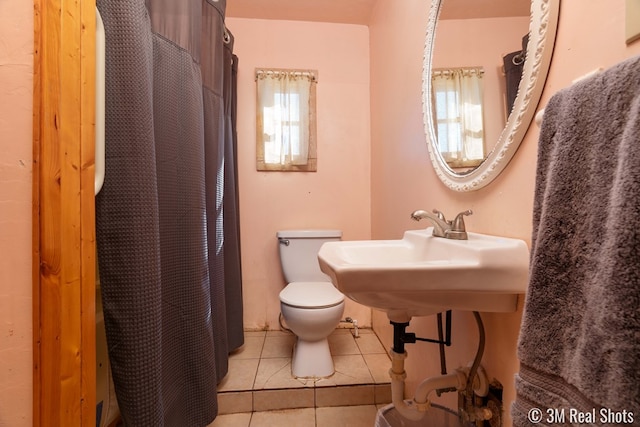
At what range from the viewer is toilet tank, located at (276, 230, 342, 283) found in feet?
5.49

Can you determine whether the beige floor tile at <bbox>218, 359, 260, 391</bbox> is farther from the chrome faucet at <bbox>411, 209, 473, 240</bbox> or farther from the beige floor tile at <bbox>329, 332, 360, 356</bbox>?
the chrome faucet at <bbox>411, 209, 473, 240</bbox>

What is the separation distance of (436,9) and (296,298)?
1336 millimetres

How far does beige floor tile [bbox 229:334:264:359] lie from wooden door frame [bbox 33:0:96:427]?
954 millimetres

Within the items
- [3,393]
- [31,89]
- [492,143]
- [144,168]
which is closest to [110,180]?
[144,168]

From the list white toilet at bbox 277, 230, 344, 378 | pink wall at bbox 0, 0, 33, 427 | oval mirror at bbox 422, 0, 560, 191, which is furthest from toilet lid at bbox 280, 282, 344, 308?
pink wall at bbox 0, 0, 33, 427

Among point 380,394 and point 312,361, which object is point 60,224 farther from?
point 380,394

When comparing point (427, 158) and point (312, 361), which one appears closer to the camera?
point (427, 158)

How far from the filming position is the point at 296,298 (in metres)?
1.30

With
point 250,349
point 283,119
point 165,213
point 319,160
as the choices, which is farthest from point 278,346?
point 283,119

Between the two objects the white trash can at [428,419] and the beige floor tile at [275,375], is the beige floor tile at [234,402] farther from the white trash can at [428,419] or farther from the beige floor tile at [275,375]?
the white trash can at [428,419]

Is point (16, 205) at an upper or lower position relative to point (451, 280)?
upper

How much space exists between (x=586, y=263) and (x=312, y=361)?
4.04 feet

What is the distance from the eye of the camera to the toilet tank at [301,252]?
1.67m

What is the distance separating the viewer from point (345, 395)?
1.25 meters
